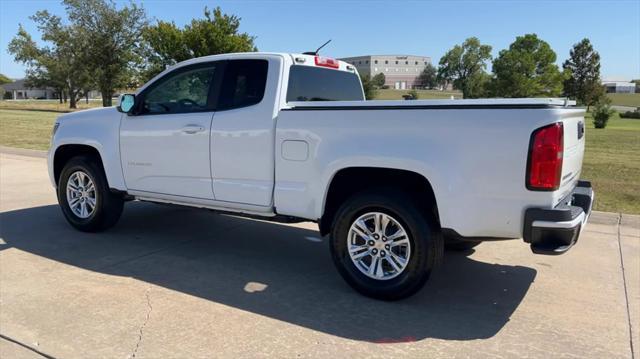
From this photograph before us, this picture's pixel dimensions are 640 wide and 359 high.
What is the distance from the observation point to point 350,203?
4.32 m

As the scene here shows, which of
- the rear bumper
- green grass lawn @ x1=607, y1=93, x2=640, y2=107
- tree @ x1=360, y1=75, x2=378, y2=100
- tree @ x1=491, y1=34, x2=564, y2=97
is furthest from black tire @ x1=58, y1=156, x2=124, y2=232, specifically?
green grass lawn @ x1=607, y1=93, x2=640, y2=107

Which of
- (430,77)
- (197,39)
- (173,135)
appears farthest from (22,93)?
(173,135)

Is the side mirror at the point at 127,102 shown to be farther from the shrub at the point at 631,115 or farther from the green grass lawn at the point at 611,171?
the shrub at the point at 631,115

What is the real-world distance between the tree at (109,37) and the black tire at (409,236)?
49.6m

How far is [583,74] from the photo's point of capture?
282 feet

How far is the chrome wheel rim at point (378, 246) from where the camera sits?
13.7 feet

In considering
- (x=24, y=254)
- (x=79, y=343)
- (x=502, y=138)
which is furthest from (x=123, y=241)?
(x=502, y=138)

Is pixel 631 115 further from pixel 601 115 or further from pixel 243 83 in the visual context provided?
pixel 243 83

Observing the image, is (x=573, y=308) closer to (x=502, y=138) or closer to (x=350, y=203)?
(x=502, y=138)

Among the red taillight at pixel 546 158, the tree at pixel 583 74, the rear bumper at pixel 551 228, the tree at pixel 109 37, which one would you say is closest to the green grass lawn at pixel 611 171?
the rear bumper at pixel 551 228

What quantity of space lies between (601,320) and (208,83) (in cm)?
→ 397

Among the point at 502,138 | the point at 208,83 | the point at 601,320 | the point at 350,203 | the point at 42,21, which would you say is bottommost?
the point at 601,320

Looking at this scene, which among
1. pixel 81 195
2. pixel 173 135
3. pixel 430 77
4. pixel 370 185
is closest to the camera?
pixel 370 185

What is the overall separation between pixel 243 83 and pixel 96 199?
2.34 metres
